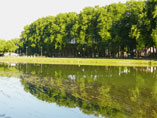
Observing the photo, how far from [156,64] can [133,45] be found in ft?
73.1

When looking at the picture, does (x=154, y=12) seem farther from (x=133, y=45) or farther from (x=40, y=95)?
(x=40, y=95)

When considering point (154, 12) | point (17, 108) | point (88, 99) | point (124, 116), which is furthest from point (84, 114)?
point (154, 12)

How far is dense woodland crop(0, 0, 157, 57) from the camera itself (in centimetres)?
6456

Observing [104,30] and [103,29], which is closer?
[103,29]

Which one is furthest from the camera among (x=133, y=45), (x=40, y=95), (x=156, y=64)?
(x=133, y=45)

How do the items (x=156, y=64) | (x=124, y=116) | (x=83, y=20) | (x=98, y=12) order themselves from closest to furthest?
(x=124, y=116)
(x=156, y=64)
(x=98, y=12)
(x=83, y=20)

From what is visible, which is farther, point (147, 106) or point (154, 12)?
point (154, 12)

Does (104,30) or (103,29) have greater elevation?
(103,29)

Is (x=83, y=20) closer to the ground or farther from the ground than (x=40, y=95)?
farther from the ground

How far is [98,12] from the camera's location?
81062mm

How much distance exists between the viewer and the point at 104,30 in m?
77.2

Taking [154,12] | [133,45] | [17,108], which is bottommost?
[17,108]

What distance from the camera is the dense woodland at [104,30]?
212 feet

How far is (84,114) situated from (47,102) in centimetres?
377
